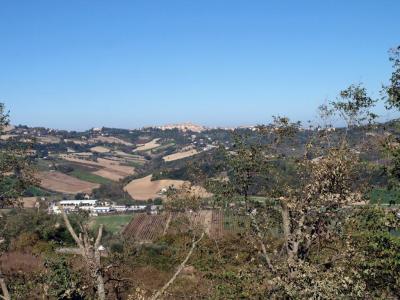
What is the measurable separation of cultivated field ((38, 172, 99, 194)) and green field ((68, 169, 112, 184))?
181 centimetres

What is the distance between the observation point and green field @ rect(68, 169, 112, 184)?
8609cm

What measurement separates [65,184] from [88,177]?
8.09m

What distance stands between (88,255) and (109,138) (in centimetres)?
15473

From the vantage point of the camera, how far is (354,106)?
43.0 ft

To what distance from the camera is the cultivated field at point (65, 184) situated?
7642 cm

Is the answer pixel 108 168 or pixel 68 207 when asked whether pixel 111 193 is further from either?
pixel 68 207

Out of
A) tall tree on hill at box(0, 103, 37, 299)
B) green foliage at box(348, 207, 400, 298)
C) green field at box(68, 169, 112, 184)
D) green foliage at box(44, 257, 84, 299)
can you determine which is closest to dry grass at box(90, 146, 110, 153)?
green field at box(68, 169, 112, 184)

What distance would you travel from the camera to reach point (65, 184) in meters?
80.3

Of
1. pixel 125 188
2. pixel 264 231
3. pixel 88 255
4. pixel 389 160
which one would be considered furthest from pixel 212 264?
pixel 125 188

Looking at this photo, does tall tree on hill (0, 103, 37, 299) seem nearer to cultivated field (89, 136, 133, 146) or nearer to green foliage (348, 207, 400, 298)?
green foliage (348, 207, 400, 298)

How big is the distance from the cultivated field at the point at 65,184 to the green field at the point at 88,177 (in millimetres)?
1805

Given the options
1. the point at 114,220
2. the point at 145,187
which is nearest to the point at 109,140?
the point at 145,187

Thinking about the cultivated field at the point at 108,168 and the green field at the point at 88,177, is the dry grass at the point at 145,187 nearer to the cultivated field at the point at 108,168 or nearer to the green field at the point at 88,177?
the green field at the point at 88,177

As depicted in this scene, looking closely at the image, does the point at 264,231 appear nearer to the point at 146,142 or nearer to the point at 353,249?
the point at 353,249
